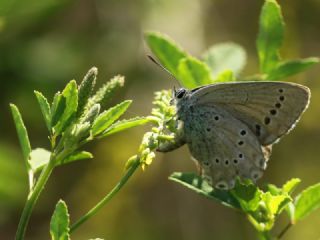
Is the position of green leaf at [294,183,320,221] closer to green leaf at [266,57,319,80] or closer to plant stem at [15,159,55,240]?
green leaf at [266,57,319,80]

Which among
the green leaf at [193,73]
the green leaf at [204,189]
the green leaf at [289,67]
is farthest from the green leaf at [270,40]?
the green leaf at [204,189]

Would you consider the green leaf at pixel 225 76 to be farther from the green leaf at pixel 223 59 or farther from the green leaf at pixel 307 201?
the green leaf at pixel 307 201

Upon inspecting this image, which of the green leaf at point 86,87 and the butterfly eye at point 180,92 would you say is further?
the butterfly eye at point 180,92

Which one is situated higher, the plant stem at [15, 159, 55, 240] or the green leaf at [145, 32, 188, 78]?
the green leaf at [145, 32, 188, 78]

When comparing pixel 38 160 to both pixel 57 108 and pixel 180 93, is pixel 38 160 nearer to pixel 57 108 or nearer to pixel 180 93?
pixel 57 108

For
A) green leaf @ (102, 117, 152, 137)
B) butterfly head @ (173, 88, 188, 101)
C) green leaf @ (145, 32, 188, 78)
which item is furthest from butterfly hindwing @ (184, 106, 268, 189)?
green leaf @ (102, 117, 152, 137)

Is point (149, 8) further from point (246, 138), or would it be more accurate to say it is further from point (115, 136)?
point (246, 138)

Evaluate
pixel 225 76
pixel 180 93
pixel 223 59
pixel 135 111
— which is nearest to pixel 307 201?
pixel 225 76
